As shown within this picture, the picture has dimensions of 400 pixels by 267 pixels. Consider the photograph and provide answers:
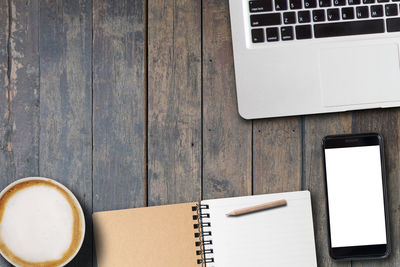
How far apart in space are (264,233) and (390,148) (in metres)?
0.24

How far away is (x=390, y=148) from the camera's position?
82cm

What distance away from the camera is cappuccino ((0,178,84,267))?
30.1 inches

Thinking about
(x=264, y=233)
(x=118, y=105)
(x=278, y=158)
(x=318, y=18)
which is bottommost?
(x=264, y=233)

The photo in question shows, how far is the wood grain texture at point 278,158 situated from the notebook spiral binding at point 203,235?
0.09 m

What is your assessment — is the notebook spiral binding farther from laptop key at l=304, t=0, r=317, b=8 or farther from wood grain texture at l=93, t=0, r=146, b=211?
laptop key at l=304, t=0, r=317, b=8

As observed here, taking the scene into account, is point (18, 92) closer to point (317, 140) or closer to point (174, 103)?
point (174, 103)

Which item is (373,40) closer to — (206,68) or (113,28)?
(206,68)

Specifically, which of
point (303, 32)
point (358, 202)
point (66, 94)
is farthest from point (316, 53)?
point (66, 94)

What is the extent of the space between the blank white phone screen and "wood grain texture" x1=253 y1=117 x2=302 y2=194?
0.07 metres

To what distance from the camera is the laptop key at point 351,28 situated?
79 centimetres

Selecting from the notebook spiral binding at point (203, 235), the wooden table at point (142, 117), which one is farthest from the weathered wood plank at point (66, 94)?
the notebook spiral binding at point (203, 235)

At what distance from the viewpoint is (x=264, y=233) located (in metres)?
0.81

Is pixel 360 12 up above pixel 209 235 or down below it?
above

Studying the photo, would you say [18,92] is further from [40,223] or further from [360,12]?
[360,12]
